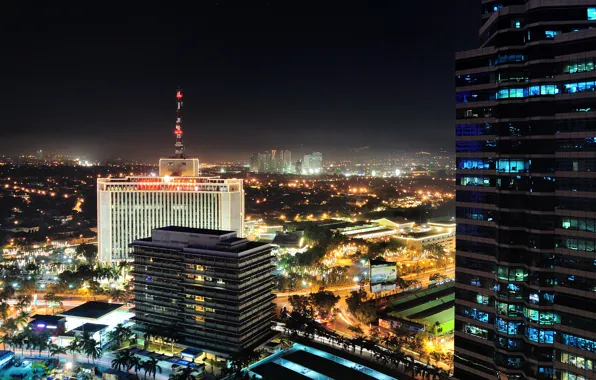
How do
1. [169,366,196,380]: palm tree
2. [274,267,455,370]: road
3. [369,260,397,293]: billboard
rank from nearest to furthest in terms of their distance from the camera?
1. [169,366,196,380]: palm tree
2. [274,267,455,370]: road
3. [369,260,397,293]: billboard

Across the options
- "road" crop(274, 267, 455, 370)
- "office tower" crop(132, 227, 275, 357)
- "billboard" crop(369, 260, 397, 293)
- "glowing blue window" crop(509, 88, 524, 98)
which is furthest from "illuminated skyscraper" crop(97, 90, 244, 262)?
"glowing blue window" crop(509, 88, 524, 98)

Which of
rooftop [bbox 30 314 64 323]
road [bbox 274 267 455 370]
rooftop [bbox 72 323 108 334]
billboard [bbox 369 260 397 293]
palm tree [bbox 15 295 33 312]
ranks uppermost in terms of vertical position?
billboard [bbox 369 260 397 293]

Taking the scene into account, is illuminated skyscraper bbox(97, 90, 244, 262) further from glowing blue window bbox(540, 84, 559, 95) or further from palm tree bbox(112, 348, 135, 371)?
glowing blue window bbox(540, 84, 559, 95)

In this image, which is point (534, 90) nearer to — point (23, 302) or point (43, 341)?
point (43, 341)

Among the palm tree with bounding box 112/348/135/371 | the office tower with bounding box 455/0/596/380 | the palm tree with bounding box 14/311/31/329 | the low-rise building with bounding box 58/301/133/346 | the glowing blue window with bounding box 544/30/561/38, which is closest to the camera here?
the office tower with bounding box 455/0/596/380

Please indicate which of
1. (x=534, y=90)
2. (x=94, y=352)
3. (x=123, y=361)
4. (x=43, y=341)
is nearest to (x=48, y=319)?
(x=43, y=341)

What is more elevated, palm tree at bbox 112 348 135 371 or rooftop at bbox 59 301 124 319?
rooftop at bbox 59 301 124 319

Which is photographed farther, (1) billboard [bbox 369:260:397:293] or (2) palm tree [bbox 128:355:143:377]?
(1) billboard [bbox 369:260:397:293]
